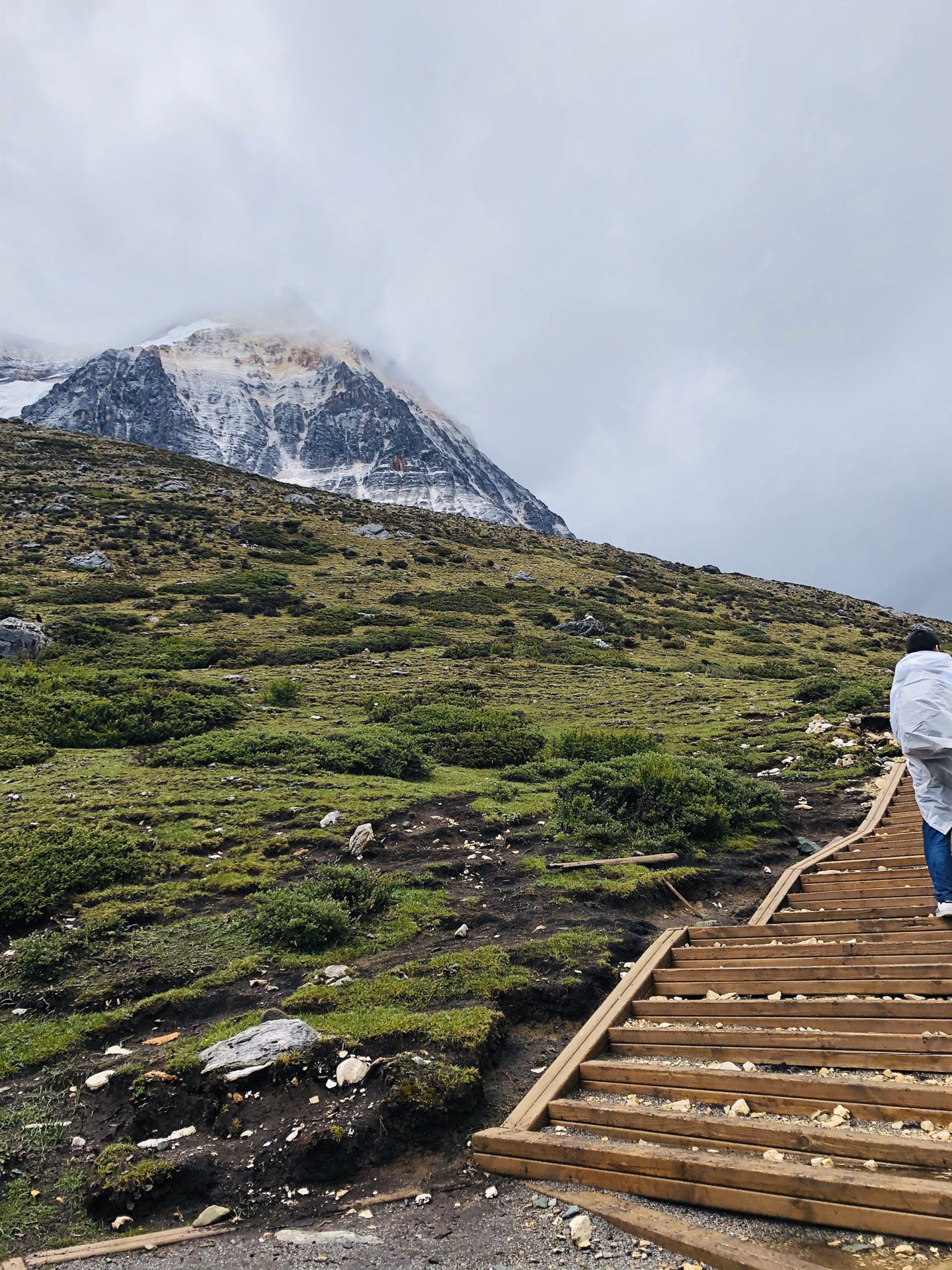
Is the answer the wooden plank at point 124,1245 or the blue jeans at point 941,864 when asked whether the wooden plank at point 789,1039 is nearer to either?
the blue jeans at point 941,864

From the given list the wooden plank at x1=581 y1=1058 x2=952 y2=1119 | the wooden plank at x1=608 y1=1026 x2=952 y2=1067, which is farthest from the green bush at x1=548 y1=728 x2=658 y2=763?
the wooden plank at x1=581 y1=1058 x2=952 y2=1119

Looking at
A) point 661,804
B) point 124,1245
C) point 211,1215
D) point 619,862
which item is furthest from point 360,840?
point 124,1245

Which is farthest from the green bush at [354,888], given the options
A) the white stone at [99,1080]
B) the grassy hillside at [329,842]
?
the white stone at [99,1080]

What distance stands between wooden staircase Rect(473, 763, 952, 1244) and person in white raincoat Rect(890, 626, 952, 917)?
1.62 ft

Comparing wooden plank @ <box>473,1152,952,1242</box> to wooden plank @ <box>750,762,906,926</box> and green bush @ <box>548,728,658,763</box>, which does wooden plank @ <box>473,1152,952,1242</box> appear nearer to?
wooden plank @ <box>750,762,906,926</box>

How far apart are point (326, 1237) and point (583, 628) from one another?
1207 inches

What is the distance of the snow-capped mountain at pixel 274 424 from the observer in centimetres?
16375

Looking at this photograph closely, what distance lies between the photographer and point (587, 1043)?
17.1 ft

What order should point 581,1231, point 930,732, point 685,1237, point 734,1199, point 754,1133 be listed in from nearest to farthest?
point 685,1237 < point 734,1199 < point 581,1231 < point 754,1133 < point 930,732

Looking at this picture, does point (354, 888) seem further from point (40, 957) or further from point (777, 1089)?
point (777, 1089)

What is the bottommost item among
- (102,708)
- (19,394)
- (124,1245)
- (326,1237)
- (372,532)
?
(124,1245)

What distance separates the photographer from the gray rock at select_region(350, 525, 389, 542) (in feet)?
171

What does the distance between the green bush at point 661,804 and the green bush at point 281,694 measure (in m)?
8.58

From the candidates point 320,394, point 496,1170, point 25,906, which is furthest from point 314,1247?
point 320,394
